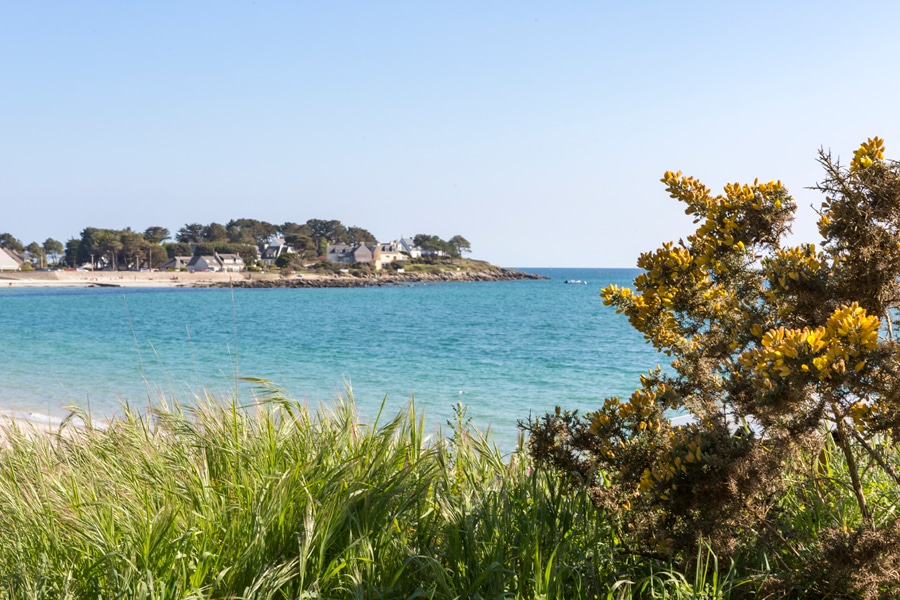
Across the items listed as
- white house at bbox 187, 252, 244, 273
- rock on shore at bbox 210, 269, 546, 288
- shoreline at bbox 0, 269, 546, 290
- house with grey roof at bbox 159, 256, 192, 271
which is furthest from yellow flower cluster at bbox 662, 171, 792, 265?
house with grey roof at bbox 159, 256, 192, 271

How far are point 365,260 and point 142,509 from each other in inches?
5162

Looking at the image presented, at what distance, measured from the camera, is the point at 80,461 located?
4215 mm

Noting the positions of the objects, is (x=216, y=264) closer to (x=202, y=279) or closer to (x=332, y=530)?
(x=202, y=279)

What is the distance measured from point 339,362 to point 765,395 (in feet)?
62.4

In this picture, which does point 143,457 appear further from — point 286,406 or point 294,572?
point 294,572

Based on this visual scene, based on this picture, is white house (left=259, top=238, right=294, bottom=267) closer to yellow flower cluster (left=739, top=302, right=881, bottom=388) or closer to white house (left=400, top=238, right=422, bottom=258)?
white house (left=400, top=238, right=422, bottom=258)

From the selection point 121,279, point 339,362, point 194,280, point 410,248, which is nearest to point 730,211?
point 339,362

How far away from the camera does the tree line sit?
4919 inches

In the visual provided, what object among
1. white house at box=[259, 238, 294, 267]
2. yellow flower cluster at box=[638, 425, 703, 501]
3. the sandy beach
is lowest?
the sandy beach

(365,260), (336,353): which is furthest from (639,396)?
(365,260)

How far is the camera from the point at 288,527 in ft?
10.1

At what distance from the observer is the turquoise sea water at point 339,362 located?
43.1 ft

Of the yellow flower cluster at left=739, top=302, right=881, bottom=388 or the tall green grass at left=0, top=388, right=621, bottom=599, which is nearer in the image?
the yellow flower cluster at left=739, top=302, right=881, bottom=388

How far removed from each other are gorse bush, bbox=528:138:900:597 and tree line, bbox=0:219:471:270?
405 ft
